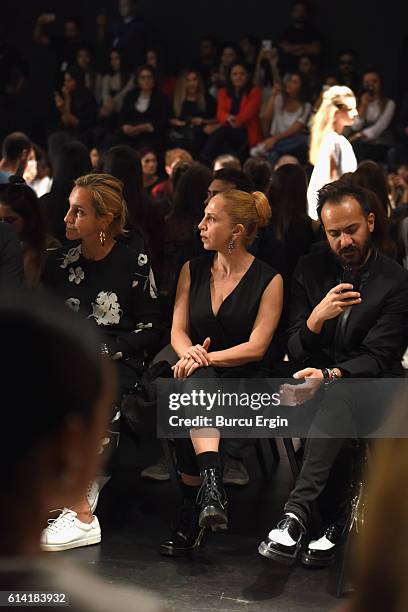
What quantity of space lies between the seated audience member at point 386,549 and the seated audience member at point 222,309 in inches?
105

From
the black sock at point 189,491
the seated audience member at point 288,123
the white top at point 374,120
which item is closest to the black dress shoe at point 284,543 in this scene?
the black sock at point 189,491

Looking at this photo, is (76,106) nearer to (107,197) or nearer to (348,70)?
(348,70)

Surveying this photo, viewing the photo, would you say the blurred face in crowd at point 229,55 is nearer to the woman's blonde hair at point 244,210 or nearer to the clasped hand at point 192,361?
the woman's blonde hair at point 244,210

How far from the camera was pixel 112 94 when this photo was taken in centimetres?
965

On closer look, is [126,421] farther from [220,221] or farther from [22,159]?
[22,159]

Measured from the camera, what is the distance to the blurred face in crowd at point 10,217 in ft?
13.2

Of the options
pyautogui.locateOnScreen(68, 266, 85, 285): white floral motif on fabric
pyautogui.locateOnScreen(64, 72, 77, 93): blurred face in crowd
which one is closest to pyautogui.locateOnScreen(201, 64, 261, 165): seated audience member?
→ pyautogui.locateOnScreen(64, 72, 77, 93): blurred face in crowd

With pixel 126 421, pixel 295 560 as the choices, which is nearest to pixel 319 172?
pixel 126 421

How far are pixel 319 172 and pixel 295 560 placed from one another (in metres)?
2.36

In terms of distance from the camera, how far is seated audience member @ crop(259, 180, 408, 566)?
3.30m

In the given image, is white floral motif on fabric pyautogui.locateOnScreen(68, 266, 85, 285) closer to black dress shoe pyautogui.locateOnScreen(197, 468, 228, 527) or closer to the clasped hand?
the clasped hand

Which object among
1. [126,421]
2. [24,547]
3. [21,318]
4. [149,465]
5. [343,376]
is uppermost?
[21,318]

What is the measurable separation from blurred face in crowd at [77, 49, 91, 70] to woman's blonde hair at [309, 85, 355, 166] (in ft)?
15.9

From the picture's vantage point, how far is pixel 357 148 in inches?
328
